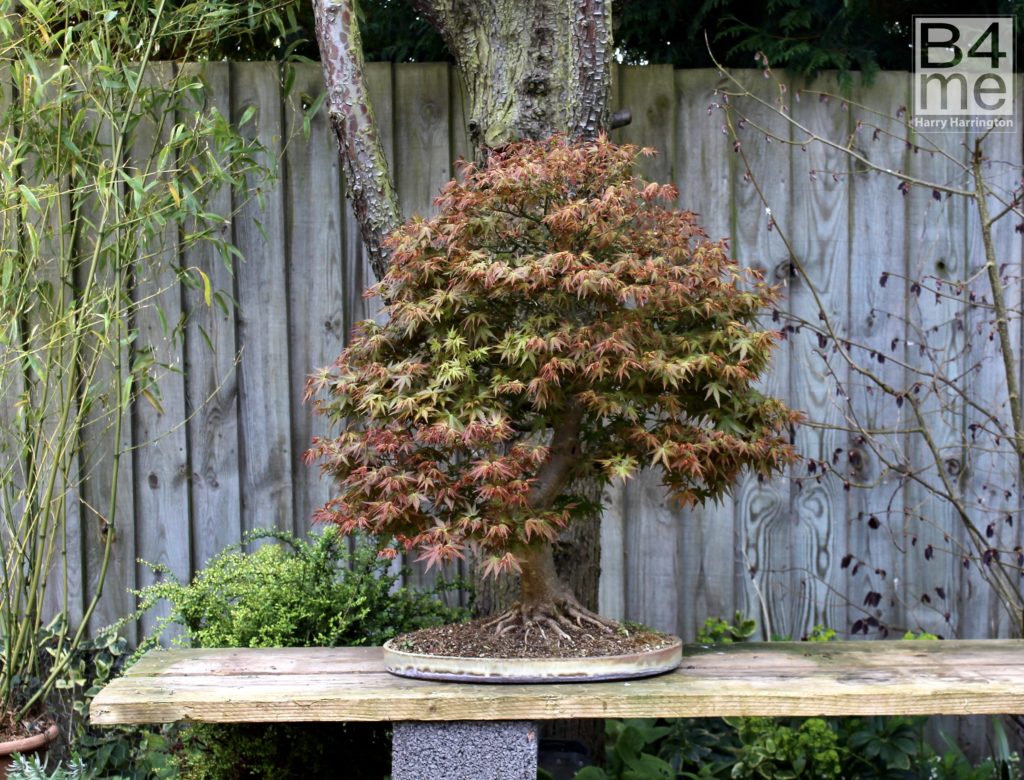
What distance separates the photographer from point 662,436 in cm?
208

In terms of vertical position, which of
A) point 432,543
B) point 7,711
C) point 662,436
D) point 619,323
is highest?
point 619,323

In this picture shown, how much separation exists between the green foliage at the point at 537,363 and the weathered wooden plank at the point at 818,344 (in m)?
0.90

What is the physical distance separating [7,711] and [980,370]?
275 cm

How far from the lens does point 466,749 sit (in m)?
1.97

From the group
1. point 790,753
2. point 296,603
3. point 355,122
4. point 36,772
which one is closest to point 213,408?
point 296,603

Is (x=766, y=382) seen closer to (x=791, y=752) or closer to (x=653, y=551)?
(x=653, y=551)

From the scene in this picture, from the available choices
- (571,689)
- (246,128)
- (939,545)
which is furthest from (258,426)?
(939,545)

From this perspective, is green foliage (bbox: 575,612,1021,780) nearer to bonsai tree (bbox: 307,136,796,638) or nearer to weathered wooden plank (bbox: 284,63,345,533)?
bonsai tree (bbox: 307,136,796,638)

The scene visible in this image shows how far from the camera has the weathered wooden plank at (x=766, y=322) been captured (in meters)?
3.08

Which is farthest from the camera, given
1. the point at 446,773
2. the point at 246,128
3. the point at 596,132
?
the point at 246,128

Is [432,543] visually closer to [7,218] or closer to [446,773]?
[446,773]

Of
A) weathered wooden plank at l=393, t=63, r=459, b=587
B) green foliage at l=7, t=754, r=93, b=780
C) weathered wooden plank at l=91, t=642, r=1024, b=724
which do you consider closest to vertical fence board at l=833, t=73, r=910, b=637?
weathered wooden plank at l=91, t=642, r=1024, b=724

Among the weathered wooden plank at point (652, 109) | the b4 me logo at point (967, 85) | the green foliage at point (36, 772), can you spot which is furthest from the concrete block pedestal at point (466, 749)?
the b4 me logo at point (967, 85)

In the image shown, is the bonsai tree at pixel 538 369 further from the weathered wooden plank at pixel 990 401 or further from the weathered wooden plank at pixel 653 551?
the weathered wooden plank at pixel 990 401
